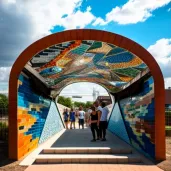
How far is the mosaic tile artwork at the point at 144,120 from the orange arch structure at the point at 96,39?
211mm

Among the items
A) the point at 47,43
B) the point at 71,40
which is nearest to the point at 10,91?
the point at 47,43

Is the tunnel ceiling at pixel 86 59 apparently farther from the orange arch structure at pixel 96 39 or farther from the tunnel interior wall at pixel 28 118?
the tunnel interior wall at pixel 28 118

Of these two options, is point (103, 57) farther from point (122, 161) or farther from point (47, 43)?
point (122, 161)

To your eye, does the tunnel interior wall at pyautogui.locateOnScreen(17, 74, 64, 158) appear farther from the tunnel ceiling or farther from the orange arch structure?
the tunnel ceiling

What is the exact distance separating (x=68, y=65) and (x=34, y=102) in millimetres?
1761

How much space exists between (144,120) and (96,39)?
2826 mm

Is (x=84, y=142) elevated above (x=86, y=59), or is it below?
A: below

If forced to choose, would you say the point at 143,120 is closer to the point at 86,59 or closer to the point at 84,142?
the point at 86,59

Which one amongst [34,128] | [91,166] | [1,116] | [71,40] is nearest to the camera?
[91,166]

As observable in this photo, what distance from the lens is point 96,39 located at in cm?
750

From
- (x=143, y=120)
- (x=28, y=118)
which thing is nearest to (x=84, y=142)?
(x=28, y=118)

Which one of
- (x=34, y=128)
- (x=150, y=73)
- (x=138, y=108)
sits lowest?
(x=34, y=128)

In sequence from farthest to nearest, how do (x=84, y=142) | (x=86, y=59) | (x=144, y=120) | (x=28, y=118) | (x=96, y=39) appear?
(x=84, y=142)
(x=86, y=59)
(x=28, y=118)
(x=144, y=120)
(x=96, y=39)

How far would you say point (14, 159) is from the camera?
741 cm
